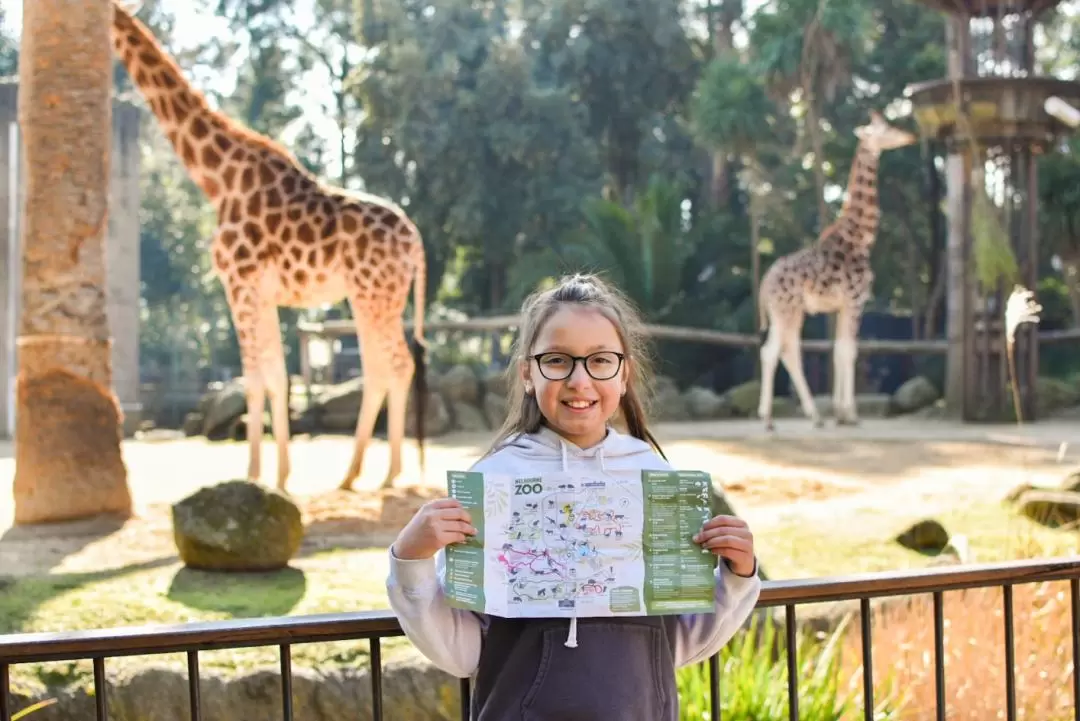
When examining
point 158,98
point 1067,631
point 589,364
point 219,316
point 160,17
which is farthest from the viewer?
point 219,316

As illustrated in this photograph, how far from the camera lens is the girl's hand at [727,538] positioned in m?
1.96

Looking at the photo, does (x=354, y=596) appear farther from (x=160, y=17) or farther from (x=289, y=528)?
(x=160, y=17)

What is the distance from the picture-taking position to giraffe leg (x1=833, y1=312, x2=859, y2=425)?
1402 cm

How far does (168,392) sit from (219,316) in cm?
820

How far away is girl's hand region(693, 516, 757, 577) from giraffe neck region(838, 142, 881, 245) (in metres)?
12.3

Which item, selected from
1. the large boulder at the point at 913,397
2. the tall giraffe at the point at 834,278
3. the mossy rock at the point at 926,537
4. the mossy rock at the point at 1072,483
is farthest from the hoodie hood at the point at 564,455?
the large boulder at the point at 913,397

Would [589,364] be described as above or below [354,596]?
above

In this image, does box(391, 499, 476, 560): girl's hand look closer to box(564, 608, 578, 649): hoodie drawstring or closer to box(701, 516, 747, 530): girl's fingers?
box(564, 608, 578, 649): hoodie drawstring

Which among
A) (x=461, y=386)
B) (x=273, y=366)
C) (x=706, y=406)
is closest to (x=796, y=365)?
(x=706, y=406)

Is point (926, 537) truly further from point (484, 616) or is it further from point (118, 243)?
point (118, 243)

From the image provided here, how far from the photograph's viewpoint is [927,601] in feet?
15.9

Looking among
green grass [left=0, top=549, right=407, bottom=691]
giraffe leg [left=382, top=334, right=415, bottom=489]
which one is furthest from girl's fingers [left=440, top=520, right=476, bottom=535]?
giraffe leg [left=382, top=334, right=415, bottom=489]

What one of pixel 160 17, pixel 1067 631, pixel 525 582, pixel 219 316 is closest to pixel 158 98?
pixel 1067 631

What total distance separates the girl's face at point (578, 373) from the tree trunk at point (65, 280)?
4691mm
